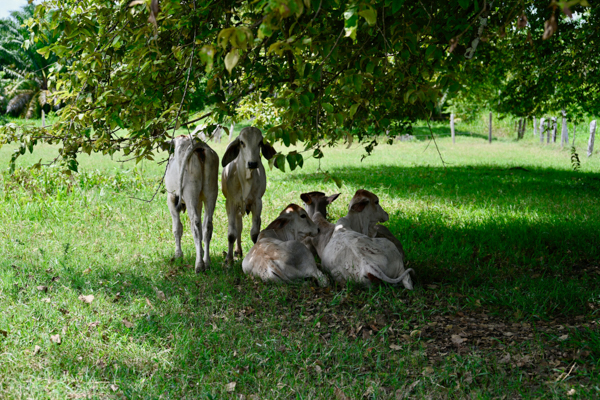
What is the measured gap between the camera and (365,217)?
683 centimetres

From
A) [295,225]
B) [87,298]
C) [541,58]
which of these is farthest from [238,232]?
[541,58]

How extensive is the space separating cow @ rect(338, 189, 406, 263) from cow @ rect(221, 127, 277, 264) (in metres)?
1.13

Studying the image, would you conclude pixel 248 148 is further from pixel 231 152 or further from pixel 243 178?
pixel 243 178

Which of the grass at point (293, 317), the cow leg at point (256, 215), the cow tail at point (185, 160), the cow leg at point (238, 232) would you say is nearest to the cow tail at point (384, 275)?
the grass at point (293, 317)

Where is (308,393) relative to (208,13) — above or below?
below

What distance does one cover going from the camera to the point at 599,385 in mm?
3455

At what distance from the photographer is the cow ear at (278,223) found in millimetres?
6488

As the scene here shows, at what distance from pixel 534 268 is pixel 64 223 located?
6.86 m

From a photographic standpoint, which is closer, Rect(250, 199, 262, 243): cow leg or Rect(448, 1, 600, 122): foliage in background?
→ Rect(250, 199, 262, 243): cow leg

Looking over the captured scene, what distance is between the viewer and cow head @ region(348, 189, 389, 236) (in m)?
6.69

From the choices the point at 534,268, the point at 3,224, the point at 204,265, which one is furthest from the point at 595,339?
the point at 3,224

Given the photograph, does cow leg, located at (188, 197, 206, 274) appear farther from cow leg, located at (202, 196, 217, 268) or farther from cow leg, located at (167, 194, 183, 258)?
cow leg, located at (167, 194, 183, 258)

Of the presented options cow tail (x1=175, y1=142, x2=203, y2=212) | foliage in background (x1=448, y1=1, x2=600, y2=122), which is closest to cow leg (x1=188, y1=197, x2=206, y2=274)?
cow tail (x1=175, y1=142, x2=203, y2=212)

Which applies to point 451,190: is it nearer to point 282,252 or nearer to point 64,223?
point 282,252
